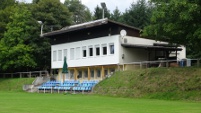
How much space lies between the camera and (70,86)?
4147cm

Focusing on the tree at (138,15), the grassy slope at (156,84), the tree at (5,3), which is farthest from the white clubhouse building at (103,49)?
the tree at (5,3)

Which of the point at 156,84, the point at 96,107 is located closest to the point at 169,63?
the point at 156,84

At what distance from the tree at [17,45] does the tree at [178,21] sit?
27.5 metres

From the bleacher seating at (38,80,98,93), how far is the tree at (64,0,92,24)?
151 feet

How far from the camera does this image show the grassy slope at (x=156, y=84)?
92.0 feet

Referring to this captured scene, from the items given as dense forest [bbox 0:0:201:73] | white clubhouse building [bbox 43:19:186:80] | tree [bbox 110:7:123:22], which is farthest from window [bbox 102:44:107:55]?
tree [bbox 110:7:123:22]

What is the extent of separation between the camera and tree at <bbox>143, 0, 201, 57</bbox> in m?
24.4

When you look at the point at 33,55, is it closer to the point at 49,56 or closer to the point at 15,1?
the point at 49,56

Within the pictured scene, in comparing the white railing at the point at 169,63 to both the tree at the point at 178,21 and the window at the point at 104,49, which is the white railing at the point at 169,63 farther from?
the tree at the point at 178,21

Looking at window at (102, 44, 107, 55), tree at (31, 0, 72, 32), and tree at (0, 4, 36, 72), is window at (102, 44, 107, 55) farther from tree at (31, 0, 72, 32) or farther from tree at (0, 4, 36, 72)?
tree at (31, 0, 72, 32)

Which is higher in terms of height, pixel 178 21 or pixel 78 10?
pixel 78 10

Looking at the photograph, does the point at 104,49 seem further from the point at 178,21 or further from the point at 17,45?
the point at 178,21

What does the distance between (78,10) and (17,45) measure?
42.1m

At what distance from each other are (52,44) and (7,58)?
24.8 ft
